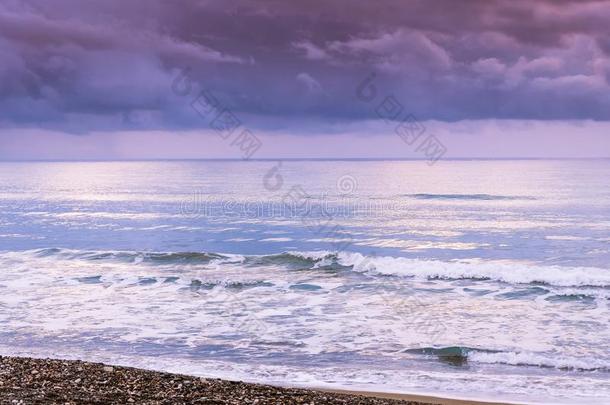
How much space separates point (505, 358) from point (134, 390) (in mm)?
9061

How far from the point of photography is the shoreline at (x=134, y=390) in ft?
32.3

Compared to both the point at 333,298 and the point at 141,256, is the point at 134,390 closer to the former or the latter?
the point at 333,298

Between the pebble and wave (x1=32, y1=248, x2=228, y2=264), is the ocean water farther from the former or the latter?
the pebble

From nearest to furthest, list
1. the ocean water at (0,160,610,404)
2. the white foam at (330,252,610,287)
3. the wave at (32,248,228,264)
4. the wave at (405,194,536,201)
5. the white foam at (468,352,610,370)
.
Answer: the white foam at (468,352,610,370) < the ocean water at (0,160,610,404) < the white foam at (330,252,610,287) < the wave at (32,248,228,264) < the wave at (405,194,536,201)

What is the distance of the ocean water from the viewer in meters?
14.7

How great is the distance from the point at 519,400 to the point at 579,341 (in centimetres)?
583

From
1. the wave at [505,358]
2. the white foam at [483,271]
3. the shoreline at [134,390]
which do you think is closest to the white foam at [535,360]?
the wave at [505,358]

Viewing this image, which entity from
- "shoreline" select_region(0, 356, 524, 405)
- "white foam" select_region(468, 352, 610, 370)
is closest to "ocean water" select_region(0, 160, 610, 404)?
"white foam" select_region(468, 352, 610, 370)

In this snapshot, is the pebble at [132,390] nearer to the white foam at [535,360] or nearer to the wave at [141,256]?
the white foam at [535,360]

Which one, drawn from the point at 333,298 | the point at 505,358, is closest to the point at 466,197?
the point at 333,298

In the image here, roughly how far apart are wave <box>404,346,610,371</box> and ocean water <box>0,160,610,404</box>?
0.15ft

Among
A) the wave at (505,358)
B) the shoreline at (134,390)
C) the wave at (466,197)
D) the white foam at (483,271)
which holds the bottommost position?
the wave at (505,358)

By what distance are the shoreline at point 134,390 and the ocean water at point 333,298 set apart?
2.23 meters

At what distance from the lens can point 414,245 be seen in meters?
40.4
